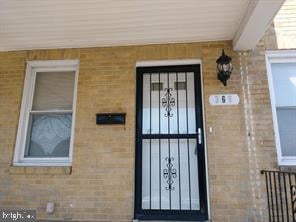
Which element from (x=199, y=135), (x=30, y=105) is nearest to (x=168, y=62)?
(x=199, y=135)

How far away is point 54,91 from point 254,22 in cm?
276

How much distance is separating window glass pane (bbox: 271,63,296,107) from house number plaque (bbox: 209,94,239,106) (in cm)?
55

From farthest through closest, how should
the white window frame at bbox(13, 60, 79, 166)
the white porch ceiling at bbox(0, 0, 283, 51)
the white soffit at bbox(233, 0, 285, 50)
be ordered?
the white window frame at bbox(13, 60, 79, 166)
the white porch ceiling at bbox(0, 0, 283, 51)
the white soffit at bbox(233, 0, 285, 50)

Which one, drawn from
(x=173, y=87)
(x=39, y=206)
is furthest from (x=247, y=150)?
(x=39, y=206)

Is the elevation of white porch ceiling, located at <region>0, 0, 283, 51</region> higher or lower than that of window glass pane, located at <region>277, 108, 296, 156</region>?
higher

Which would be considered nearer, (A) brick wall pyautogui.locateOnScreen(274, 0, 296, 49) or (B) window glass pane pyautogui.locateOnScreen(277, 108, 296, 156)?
(B) window glass pane pyautogui.locateOnScreen(277, 108, 296, 156)

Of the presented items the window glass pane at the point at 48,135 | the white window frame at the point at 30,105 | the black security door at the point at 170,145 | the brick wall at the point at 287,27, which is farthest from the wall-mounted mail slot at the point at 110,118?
the brick wall at the point at 287,27

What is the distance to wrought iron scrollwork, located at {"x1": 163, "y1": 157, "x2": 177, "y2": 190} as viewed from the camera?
334 centimetres

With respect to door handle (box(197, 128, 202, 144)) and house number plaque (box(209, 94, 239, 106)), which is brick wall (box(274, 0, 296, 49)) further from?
door handle (box(197, 128, 202, 144))

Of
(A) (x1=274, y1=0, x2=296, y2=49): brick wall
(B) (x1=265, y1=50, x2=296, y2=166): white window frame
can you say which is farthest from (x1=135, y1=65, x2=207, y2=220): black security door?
(A) (x1=274, y1=0, x2=296, y2=49): brick wall

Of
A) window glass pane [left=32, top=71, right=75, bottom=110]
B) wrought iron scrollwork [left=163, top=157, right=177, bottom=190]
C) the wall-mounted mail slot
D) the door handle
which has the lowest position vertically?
wrought iron scrollwork [left=163, top=157, right=177, bottom=190]

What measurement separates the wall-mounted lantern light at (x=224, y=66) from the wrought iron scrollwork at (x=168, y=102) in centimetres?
70

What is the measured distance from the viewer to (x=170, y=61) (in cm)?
355

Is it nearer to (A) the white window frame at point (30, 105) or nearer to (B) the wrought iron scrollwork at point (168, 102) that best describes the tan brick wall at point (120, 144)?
(A) the white window frame at point (30, 105)
